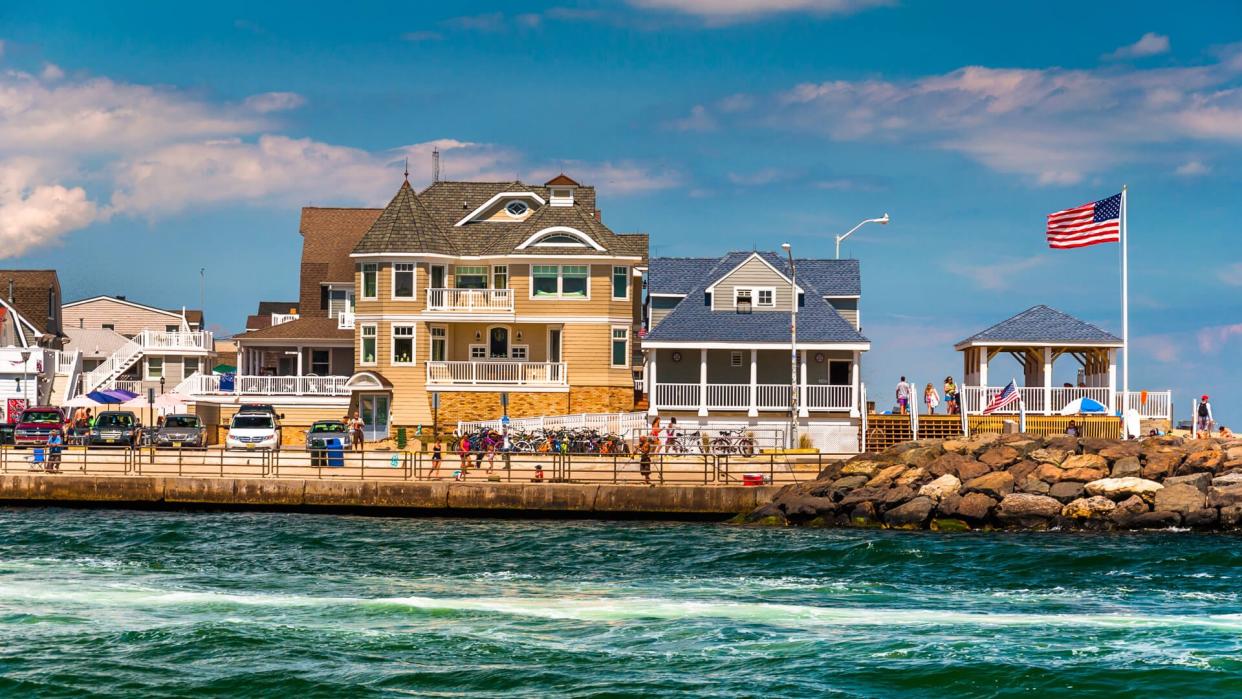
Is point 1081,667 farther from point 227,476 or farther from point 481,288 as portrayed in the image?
point 481,288

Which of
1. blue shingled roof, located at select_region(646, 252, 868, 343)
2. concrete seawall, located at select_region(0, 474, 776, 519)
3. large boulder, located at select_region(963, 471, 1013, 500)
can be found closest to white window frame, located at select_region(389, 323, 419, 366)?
blue shingled roof, located at select_region(646, 252, 868, 343)

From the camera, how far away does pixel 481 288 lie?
60.6 meters

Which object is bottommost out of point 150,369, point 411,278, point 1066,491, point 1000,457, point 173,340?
point 1066,491

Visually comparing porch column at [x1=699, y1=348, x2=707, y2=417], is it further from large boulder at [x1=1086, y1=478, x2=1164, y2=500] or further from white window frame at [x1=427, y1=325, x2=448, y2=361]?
large boulder at [x1=1086, y1=478, x2=1164, y2=500]

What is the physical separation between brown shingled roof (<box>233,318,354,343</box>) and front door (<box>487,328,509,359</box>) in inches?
306

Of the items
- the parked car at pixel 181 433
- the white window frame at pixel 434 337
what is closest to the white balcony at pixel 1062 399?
the white window frame at pixel 434 337

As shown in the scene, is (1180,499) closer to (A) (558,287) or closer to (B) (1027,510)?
(B) (1027,510)

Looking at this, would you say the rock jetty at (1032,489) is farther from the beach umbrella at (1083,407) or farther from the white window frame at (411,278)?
the white window frame at (411,278)

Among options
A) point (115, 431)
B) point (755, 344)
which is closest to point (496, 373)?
point (755, 344)

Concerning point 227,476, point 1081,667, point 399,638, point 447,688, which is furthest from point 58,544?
point 1081,667

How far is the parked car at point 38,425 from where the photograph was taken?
52438mm

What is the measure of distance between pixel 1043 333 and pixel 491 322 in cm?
2048

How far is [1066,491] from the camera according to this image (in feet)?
131

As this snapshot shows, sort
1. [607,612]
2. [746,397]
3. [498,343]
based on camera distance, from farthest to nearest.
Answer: [498,343] → [746,397] → [607,612]
